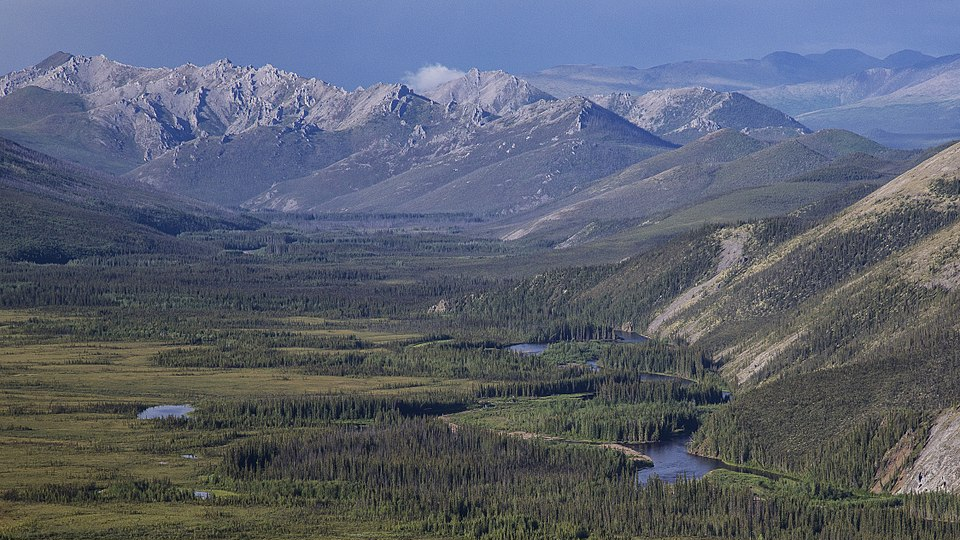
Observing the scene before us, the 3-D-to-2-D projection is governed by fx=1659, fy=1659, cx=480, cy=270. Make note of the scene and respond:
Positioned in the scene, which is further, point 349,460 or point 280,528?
point 349,460

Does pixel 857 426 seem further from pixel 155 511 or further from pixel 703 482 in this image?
pixel 155 511

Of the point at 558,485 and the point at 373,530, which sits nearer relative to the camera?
the point at 373,530

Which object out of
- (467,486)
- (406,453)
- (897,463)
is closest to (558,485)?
(467,486)

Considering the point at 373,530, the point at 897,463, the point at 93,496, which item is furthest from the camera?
the point at 897,463

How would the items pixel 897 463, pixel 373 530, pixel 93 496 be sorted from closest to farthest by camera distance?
pixel 373 530, pixel 93 496, pixel 897 463

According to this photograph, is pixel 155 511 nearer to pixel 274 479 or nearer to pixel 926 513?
pixel 274 479

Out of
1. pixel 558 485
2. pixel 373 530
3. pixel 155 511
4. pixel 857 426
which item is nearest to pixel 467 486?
pixel 558 485
